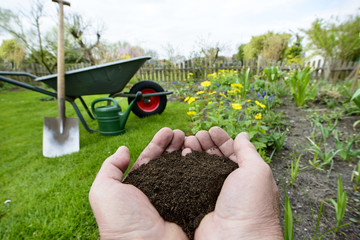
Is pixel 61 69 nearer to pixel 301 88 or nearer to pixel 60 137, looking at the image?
pixel 60 137

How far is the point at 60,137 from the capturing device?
2213 mm

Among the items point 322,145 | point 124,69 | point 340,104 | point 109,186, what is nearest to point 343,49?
point 340,104

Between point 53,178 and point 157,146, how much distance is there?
3.78 ft

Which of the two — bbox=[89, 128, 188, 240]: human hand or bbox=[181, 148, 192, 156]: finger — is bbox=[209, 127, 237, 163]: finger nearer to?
bbox=[181, 148, 192, 156]: finger

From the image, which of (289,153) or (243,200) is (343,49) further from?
(243,200)

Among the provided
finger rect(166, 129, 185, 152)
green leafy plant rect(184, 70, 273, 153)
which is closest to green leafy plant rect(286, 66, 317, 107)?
green leafy plant rect(184, 70, 273, 153)

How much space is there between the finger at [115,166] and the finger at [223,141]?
56 centimetres

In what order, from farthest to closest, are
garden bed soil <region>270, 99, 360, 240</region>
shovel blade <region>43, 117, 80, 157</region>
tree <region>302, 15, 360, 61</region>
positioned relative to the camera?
tree <region>302, 15, 360, 61</region> → shovel blade <region>43, 117, 80, 157</region> → garden bed soil <region>270, 99, 360, 240</region>

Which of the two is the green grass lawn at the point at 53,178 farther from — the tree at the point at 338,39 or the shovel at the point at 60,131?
the tree at the point at 338,39

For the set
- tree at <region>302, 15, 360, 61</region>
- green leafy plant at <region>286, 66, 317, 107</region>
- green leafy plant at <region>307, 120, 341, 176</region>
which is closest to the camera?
green leafy plant at <region>307, 120, 341, 176</region>

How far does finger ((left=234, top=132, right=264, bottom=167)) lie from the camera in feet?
2.77

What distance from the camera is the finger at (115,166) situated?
86 cm

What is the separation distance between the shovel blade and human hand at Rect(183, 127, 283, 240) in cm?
189

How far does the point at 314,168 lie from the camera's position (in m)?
1.52
